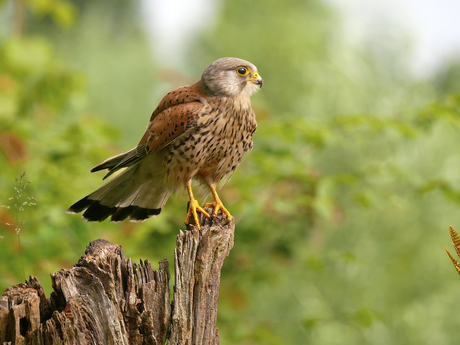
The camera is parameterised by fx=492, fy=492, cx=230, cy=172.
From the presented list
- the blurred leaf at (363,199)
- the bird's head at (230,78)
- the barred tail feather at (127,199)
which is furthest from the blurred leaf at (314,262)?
the bird's head at (230,78)

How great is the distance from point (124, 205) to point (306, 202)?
1196 mm

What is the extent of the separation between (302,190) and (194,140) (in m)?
1.82

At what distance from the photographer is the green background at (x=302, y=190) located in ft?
9.96

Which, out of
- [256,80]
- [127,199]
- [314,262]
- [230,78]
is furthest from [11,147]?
[314,262]

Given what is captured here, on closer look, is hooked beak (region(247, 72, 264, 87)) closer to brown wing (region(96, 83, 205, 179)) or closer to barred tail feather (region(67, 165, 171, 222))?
brown wing (region(96, 83, 205, 179))

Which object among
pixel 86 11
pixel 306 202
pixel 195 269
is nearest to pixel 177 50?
pixel 86 11

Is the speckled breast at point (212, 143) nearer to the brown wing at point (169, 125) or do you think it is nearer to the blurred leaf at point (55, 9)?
the brown wing at point (169, 125)

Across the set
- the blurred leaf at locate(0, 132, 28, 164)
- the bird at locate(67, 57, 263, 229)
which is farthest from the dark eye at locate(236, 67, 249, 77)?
the blurred leaf at locate(0, 132, 28, 164)

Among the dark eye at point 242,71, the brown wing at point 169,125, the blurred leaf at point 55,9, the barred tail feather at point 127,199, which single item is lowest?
the barred tail feather at point 127,199

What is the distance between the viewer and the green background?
9.96 feet

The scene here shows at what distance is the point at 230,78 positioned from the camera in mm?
2508

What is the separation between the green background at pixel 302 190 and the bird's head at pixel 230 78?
0.58m

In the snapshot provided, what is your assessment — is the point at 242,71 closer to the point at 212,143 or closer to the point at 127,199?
the point at 212,143

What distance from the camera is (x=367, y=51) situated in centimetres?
612
